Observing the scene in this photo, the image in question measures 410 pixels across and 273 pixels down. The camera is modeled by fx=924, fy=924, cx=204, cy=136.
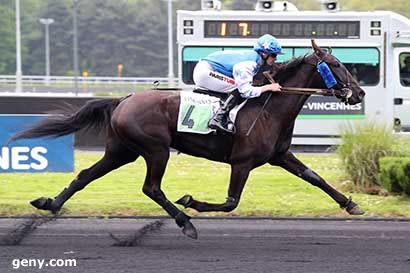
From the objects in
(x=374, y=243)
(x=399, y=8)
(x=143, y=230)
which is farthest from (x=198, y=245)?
(x=399, y=8)

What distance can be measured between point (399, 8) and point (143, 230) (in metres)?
38.0

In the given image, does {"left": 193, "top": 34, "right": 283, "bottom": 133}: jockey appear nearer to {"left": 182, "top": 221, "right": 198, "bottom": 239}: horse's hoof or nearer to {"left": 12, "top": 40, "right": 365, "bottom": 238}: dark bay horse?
{"left": 12, "top": 40, "right": 365, "bottom": 238}: dark bay horse

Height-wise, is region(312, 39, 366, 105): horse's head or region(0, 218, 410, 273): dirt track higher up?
region(312, 39, 366, 105): horse's head

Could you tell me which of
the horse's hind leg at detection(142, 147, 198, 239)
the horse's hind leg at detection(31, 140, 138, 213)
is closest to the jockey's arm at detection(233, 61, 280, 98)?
the horse's hind leg at detection(142, 147, 198, 239)

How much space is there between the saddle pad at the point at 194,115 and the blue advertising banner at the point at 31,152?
4185mm

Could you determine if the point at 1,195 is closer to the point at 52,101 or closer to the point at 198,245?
the point at 198,245

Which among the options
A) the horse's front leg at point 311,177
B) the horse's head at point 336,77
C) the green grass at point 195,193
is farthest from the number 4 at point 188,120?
the green grass at point 195,193

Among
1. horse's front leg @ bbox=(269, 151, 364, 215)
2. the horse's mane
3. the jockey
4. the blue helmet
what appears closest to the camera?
the jockey

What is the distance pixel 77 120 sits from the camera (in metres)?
10.1

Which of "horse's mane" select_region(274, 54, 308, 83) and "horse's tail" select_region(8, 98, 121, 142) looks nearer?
"horse's mane" select_region(274, 54, 308, 83)

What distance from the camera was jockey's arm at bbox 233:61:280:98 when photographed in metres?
9.20

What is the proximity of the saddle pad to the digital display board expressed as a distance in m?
12.8

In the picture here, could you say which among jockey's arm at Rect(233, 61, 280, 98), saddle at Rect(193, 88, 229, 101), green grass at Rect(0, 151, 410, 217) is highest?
jockey's arm at Rect(233, 61, 280, 98)

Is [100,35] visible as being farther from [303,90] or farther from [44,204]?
[303,90]
